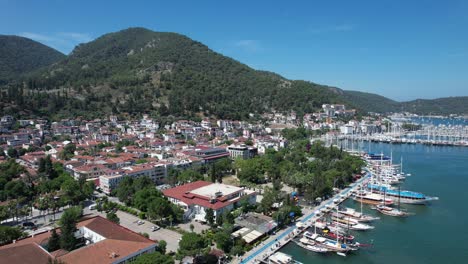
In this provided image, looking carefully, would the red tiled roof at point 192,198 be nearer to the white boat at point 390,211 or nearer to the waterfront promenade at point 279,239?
the waterfront promenade at point 279,239

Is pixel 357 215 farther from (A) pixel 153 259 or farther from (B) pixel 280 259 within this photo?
(A) pixel 153 259

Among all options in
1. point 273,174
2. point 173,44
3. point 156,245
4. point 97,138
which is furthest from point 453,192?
point 173,44

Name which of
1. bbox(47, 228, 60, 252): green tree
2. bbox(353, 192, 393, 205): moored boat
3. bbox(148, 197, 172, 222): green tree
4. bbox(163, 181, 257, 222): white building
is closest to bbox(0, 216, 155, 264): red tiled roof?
bbox(47, 228, 60, 252): green tree

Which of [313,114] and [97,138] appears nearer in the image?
[97,138]

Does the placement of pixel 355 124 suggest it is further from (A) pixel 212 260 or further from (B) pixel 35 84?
(B) pixel 35 84

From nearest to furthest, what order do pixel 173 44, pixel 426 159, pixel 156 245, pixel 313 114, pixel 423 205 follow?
pixel 156 245 → pixel 423 205 → pixel 426 159 → pixel 313 114 → pixel 173 44

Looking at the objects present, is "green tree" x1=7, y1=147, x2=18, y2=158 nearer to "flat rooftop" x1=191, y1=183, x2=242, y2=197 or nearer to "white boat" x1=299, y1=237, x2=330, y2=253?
"flat rooftop" x1=191, y1=183, x2=242, y2=197
